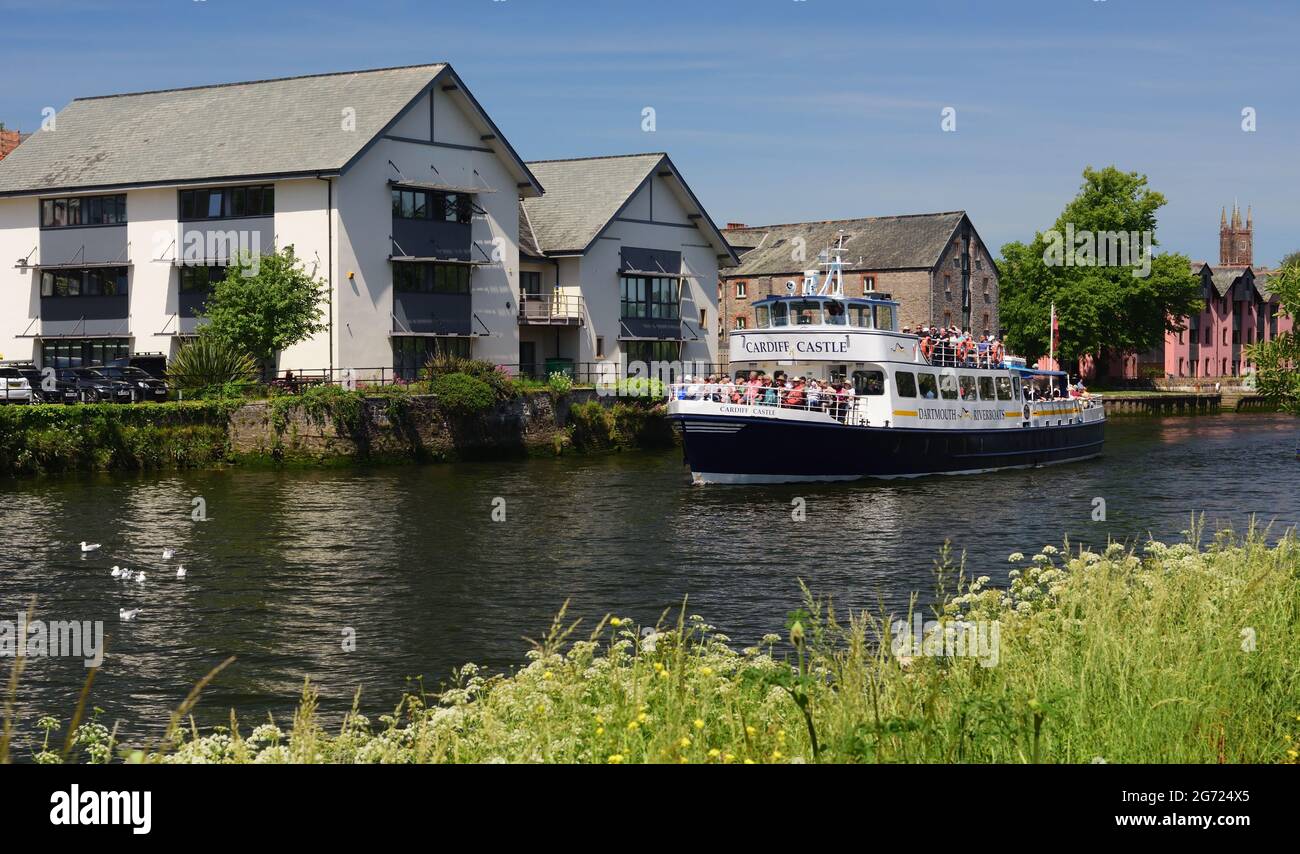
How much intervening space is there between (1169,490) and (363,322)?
28.5 metres

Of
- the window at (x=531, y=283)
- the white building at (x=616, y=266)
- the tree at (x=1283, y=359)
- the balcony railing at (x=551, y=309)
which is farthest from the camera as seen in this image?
the white building at (x=616, y=266)

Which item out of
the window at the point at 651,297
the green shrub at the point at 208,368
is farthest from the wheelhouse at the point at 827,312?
the window at the point at 651,297

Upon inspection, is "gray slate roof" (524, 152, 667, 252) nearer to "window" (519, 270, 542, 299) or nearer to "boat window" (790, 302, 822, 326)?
"window" (519, 270, 542, 299)

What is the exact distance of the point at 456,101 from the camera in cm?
5497

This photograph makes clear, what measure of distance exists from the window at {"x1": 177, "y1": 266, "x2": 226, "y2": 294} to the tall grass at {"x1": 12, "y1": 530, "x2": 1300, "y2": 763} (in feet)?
139

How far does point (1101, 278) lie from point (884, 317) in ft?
179

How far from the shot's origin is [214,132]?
5478cm

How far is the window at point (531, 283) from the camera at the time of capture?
60916mm

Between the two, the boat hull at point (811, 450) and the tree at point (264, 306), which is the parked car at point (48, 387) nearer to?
the tree at point (264, 306)

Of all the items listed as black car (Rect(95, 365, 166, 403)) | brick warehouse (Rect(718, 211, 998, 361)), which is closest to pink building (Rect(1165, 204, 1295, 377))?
brick warehouse (Rect(718, 211, 998, 361))

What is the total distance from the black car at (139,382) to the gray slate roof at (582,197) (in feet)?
65.1

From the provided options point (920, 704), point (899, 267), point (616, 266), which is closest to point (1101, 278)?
point (899, 267)

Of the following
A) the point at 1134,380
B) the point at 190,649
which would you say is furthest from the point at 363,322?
the point at 1134,380

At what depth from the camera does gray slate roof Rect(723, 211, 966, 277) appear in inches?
3612
